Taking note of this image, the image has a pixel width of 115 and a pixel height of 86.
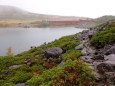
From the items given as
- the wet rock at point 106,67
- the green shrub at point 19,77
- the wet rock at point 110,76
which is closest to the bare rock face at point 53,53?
the green shrub at point 19,77

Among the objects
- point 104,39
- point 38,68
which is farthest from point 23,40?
point 38,68

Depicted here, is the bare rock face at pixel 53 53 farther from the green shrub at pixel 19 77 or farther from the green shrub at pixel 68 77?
the green shrub at pixel 68 77

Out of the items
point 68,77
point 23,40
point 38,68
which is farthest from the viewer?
point 23,40

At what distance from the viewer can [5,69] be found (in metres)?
16.8

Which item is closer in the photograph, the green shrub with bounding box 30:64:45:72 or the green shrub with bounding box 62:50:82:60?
the green shrub with bounding box 62:50:82:60

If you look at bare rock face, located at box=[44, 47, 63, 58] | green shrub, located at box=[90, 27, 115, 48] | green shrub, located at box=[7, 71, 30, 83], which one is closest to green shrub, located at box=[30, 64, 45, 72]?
green shrub, located at box=[7, 71, 30, 83]

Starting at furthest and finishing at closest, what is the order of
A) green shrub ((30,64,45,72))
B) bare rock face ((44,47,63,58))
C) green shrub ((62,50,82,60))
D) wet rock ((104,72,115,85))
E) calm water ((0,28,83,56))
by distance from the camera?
1. calm water ((0,28,83,56))
2. bare rock face ((44,47,63,58))
3. green shrub ((30,64,45,72))
4. green shrub ((62,50,82,60))
5. wet rock ((104,72,115,85))

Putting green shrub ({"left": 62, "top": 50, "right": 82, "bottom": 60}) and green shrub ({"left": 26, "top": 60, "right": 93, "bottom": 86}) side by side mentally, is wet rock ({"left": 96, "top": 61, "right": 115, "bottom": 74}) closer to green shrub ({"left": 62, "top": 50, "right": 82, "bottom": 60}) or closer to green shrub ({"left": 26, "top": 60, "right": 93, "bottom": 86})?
green shrub ({"left": 26, "top": 60, "right": 93, "bottom": 86})

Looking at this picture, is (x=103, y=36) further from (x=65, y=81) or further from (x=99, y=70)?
(x=65, y=81)

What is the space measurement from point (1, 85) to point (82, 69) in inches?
256

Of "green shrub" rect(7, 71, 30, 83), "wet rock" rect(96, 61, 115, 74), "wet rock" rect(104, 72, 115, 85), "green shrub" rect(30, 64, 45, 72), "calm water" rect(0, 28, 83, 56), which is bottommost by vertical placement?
"calm water" rect(0, 28, 83, 56)

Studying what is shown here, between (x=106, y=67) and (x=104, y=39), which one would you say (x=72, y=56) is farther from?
(x=104, y=39)

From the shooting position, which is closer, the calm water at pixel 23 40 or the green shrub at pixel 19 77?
the green shrub at pixel 19 77

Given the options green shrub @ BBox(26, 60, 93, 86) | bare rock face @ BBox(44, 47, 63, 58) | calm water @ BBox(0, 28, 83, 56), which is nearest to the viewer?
green shrub @ BBox(26, 60, 93, 86)
